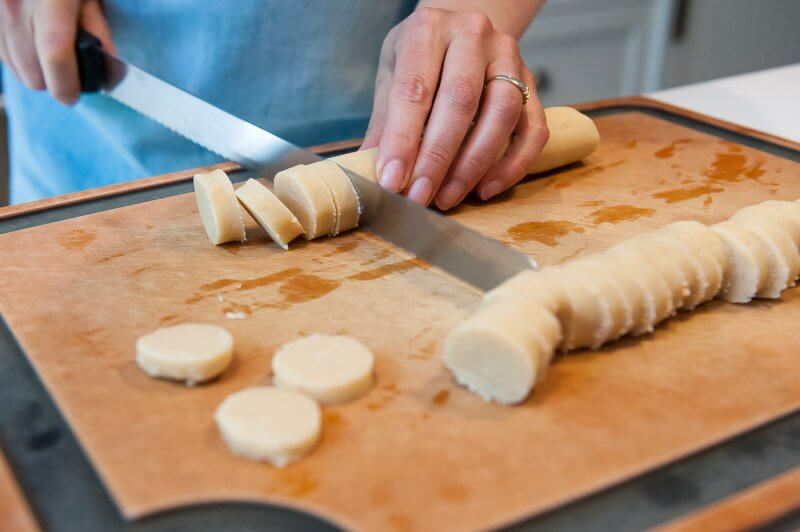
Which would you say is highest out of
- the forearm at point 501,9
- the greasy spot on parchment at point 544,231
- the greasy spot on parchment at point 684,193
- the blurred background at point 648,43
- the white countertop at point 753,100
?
the forearm at point 501,9

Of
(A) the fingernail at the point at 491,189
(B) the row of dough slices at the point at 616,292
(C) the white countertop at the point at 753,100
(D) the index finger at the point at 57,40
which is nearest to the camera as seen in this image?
(B) the row of dough slices at the point at 616,292

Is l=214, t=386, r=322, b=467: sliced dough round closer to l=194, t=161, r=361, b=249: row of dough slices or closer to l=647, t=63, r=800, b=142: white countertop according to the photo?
l=194, t=161, r=361, b=249: row of dough slices

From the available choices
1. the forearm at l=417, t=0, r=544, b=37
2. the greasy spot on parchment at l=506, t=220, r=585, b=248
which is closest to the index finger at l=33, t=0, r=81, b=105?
the forearm at l=417, t=0, r=544, b=37

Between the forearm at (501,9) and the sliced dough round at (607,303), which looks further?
the forearm at (501,9)

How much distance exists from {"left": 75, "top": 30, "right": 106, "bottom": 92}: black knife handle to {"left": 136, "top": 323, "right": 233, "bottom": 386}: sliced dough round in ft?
3.58

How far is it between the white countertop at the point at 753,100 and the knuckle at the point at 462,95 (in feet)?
3.29

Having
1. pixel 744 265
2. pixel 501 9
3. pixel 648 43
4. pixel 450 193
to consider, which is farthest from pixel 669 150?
pixel 648 43

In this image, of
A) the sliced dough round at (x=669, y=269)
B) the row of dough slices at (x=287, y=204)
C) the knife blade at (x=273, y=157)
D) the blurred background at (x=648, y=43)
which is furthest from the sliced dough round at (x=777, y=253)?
the blurred background at (x=648, y=43)

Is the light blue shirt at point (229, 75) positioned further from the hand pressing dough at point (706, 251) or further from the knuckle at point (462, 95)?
the hand pressing dough at point (706, 251)

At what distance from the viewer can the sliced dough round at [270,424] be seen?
3.34 feet

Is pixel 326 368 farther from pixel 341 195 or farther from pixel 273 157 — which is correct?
pixel 273 157

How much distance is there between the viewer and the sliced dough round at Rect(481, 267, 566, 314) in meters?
1.19

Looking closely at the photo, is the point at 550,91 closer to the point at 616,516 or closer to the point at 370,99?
the point at 370,99

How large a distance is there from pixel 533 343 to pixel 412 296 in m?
0.35
